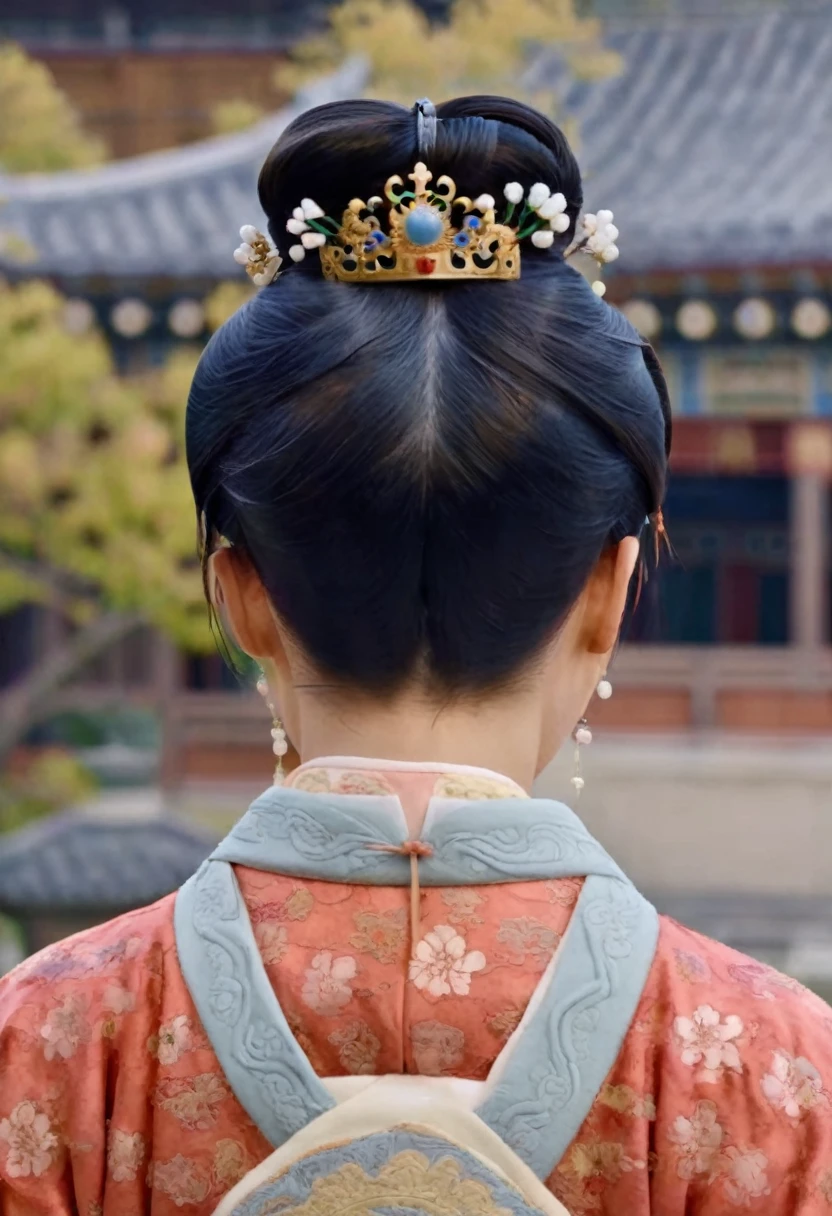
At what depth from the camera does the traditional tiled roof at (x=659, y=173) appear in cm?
1198

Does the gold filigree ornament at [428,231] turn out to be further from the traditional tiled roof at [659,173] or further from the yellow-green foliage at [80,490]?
the traditional tiled roof at [659,173]

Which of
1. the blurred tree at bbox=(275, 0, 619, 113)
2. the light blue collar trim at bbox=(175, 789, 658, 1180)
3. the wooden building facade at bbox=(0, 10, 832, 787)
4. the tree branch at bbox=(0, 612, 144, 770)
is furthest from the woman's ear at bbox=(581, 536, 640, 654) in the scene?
the blurred tree at bbox=(275, 0, 619, 113)

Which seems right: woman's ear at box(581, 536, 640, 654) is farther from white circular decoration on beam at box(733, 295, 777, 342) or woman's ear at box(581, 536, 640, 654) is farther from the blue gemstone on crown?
white circular decoration on beam at box(733, 295, 777, 342)

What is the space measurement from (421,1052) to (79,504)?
338 inches

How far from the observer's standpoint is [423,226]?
1520 mm

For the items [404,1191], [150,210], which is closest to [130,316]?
[150,210]

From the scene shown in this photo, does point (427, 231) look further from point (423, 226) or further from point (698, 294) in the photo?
point (698, 294)

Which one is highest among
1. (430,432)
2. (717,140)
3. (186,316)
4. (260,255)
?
(717,140)

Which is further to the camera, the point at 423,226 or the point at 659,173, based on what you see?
the point at 659,173

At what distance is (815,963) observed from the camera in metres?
11.3

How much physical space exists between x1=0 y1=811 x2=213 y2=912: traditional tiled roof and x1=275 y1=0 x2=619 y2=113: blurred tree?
5817 mm

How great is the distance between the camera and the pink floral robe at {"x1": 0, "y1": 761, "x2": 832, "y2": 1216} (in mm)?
1515

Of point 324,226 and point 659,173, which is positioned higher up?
point 659,173

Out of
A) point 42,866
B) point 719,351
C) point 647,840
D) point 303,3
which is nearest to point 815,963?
point 647,840
